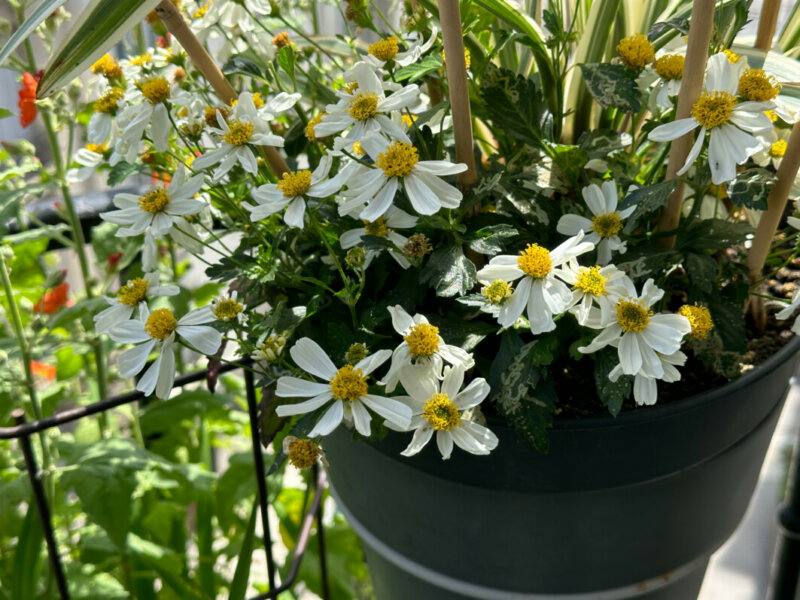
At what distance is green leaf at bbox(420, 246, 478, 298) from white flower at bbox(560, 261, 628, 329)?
6 centimetres

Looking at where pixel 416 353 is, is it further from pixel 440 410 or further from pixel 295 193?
pixel 295 193

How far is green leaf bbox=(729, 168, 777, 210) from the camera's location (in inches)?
20.3

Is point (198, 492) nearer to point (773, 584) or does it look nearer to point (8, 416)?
point (8, 416)

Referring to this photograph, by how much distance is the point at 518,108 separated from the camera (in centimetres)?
58

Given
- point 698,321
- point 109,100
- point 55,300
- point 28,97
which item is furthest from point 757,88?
point 55,300

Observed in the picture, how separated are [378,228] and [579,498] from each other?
9.6 inches

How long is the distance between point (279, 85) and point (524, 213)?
0.83 ft

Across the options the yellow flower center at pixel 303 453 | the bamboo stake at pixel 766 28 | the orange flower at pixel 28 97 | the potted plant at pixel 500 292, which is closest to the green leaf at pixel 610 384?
the potted plant at pixel 500 292

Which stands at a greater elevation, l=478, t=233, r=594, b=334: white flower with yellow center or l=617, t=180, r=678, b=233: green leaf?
l=617, t=180, r=678, b=233: green leaf

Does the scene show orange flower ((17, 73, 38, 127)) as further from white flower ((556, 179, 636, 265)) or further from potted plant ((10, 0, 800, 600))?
white flower ((556, 179, 636, 265))

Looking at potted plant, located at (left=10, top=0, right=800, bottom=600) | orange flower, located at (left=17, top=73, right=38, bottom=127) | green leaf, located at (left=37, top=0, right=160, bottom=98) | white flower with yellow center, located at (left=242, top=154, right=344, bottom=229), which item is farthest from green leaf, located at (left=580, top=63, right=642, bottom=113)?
orange flower, located at (left=17, top=73, right=38, bottom=127)

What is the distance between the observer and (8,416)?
1003 mm

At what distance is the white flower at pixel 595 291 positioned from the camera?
475mm

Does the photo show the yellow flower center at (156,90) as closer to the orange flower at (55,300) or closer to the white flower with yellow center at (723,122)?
the white flower with yellow center at (723,122)
